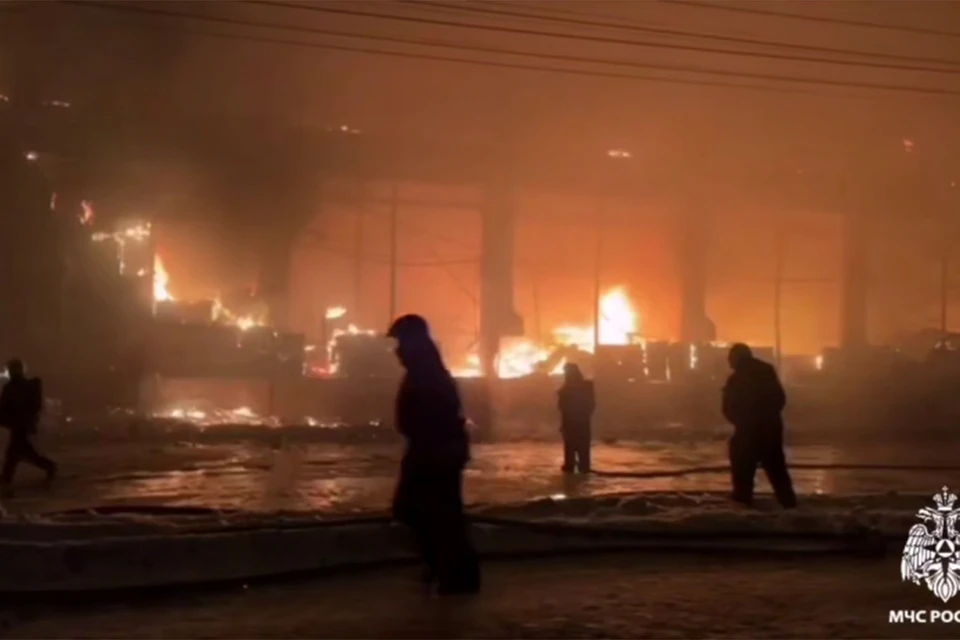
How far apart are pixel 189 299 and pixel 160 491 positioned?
1706cm

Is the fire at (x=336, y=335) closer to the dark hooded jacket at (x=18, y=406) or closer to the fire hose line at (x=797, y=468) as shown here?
the fire hose line at (x=797, y=468)

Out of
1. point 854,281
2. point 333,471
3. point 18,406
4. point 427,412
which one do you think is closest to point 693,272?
point 854,281

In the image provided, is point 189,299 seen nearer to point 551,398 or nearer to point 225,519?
point 551,398

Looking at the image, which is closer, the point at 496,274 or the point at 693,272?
the point at 496,274

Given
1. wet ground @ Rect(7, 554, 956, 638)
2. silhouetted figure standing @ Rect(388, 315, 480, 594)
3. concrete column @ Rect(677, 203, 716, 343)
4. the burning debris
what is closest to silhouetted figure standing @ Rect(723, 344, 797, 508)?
wet ground @ Rect(7, 554, 956, 638)

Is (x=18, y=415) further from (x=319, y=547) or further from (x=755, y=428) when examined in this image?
(x=755, y=428)

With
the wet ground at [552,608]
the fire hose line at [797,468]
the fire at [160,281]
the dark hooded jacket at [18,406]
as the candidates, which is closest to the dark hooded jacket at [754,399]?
the wet ground at [552,608]

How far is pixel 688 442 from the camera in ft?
60.1

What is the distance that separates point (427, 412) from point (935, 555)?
3.05 meters

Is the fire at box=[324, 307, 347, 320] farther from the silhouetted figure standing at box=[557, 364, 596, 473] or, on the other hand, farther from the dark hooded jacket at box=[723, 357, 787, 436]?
the dark hooded jacket at box=[723, 357, 787, 436]

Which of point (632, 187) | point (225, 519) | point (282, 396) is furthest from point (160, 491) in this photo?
point (632, 187)

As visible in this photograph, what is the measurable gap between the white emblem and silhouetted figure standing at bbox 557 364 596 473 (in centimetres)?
517

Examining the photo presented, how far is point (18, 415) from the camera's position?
32.9 ft

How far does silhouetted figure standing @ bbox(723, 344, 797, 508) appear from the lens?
764 cm
